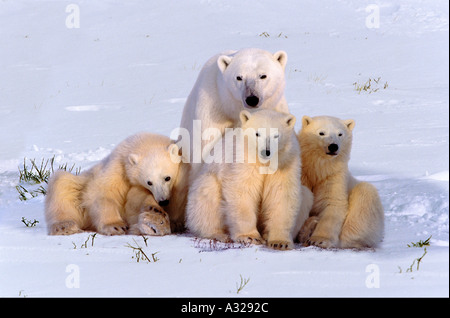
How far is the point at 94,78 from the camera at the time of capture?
14.0 m

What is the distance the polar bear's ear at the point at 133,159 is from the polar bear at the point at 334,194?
4.40 ft

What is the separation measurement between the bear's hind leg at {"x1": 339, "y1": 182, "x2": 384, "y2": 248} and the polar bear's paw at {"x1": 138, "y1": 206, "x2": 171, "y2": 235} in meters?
1.41

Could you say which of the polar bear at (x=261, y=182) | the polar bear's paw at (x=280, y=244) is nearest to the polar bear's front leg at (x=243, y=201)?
the polar bear at (x=261, y=182)

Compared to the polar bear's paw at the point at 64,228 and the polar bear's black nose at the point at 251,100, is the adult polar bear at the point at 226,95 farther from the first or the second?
the polar bear's paw at the point at 64,228

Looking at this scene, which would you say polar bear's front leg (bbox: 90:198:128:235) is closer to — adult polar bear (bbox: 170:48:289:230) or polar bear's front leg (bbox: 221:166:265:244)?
adult polar bear (bbox: 170:48:289:230)

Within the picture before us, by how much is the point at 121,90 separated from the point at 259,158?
8.35m

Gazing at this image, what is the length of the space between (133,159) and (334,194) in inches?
65.4

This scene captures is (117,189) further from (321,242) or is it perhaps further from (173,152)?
(321,242)

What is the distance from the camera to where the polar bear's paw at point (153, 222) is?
546 centimetres

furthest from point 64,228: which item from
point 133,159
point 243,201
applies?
point 243,201

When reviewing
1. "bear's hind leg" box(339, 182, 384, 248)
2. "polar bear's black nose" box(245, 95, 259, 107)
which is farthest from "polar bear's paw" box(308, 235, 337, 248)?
"polar bear's black nose" box(245, 95, 259, 107)

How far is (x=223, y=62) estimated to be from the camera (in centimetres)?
554

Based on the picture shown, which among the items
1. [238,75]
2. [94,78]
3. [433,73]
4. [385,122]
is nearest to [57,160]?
[238,75]

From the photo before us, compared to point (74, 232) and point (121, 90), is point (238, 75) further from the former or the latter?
point (121, 90)
